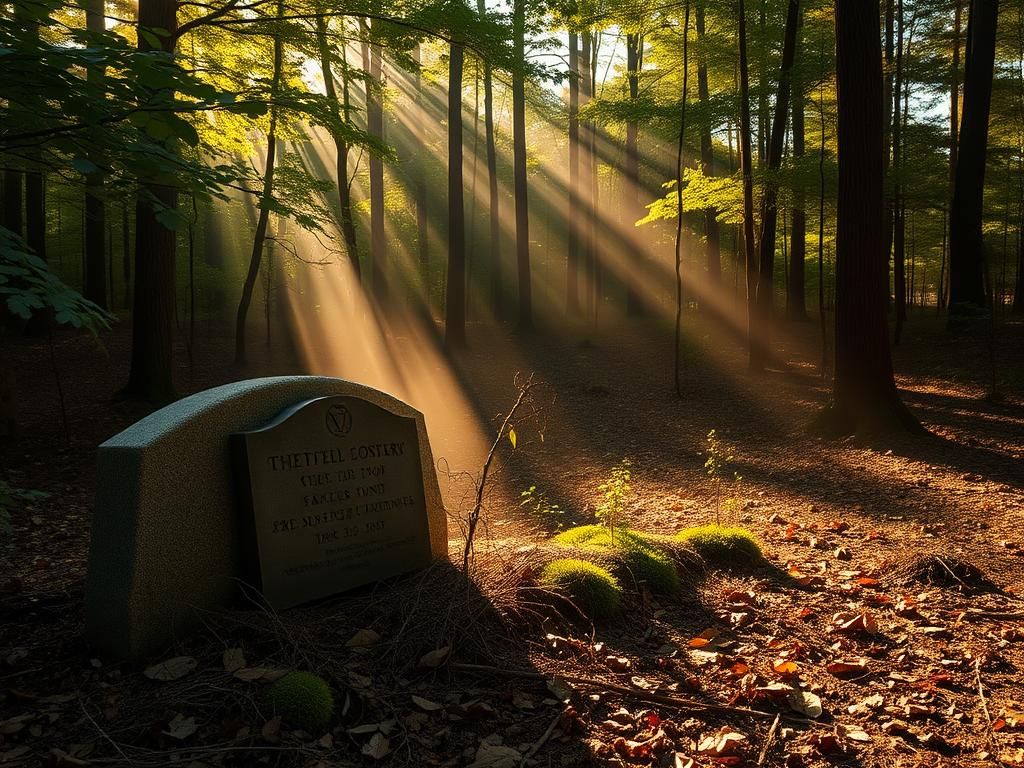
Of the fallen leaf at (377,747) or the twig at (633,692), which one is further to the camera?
the twig at (633,692)

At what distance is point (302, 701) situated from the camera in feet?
8.93

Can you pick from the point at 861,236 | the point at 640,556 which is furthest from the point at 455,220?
the point at 640,556

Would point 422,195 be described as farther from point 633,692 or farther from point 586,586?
point 633,692

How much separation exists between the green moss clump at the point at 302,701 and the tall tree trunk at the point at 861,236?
8232 mm

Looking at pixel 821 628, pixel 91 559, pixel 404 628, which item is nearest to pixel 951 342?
pixel 821 628

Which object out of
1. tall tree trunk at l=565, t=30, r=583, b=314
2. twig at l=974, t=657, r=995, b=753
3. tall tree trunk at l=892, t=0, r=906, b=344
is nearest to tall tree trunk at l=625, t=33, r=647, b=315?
tall tree trunk at l=565, t=30, r=583, b=314

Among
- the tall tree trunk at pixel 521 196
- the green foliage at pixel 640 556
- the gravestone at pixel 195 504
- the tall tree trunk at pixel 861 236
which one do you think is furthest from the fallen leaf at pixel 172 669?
the tall tree trunk at pixel 521 196

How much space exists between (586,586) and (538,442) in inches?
279

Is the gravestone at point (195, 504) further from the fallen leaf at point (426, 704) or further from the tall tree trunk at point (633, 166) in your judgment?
the tall tree trunk at point (633, 166)

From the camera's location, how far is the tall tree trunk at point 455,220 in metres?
18.6

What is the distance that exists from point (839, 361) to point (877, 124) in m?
3.00

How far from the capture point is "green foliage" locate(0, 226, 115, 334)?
2.36m

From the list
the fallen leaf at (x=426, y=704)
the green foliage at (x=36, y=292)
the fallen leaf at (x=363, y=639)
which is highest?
the green foliage at (x=36, y=292)

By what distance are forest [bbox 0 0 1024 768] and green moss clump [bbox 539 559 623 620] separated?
28 mm
